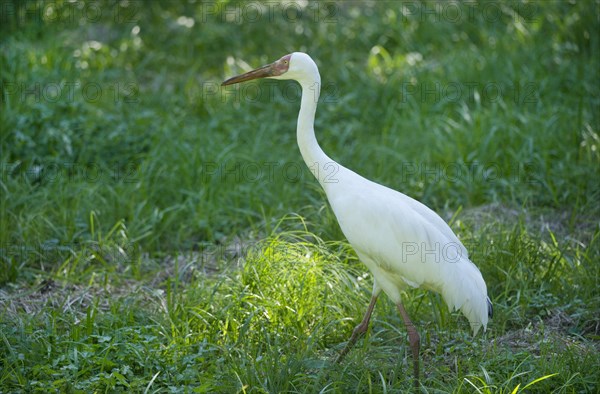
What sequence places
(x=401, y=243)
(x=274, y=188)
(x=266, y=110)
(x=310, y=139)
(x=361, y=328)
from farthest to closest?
(x=266, y=110) → (x=274, y=188) → (x=310, y=139) → (x=361, y=328) → (x=401, y=243)

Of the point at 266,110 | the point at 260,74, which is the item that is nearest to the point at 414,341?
the point at 260,74

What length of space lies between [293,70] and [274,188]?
6.95 ft

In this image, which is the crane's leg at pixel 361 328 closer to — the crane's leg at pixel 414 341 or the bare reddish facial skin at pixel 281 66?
the crane's leg at pixel 414 341

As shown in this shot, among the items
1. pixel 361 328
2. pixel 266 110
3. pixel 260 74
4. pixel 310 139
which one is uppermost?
pixel 260 74

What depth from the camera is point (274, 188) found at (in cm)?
700

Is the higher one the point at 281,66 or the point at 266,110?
the point at 281,66

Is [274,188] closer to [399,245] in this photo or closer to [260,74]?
[260,74]

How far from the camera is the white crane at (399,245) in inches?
182

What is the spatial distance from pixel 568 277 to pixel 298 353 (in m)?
2.17

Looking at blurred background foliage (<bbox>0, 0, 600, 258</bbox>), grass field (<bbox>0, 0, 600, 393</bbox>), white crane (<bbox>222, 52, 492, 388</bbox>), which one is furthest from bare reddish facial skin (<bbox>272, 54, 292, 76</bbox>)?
blurred background foliage (<bbox>0, 0, 600, 258</bbox>)

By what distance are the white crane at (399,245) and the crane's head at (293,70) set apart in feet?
0.92

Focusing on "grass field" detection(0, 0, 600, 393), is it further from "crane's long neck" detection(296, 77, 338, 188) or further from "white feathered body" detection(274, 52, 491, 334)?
"crane's long neck" detection(296, 77, 338, 188)

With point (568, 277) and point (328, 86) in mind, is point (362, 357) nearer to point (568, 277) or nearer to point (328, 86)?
point (568, 277)

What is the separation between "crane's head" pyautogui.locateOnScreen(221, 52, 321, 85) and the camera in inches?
196
